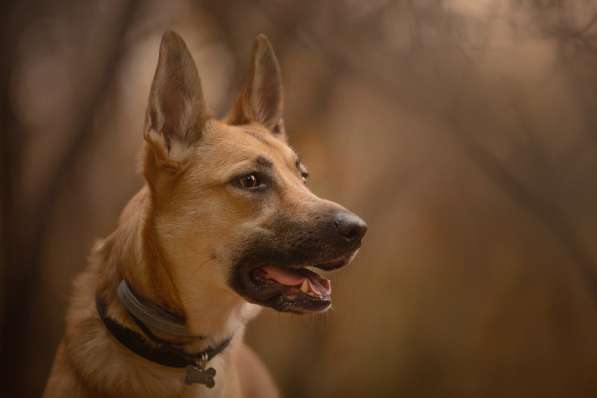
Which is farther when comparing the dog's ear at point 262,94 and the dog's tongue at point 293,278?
the dog's ear at point 262,94

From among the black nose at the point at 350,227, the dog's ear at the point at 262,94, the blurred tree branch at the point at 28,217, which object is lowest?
the blurred tree branch at the point at 28,217

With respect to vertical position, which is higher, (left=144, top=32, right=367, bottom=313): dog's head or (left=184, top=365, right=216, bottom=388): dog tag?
(left=144, top=32, right=367, bottom=313): dog's head

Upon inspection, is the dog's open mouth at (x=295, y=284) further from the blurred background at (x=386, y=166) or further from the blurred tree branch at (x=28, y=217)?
the blurred tree branch at (x=28, y=217)

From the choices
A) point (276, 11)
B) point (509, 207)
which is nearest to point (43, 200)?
point (276, 11)

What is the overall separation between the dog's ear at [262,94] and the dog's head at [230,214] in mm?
307

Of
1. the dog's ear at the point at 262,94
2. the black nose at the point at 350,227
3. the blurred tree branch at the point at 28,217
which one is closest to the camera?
the black nose at the point at 350,227

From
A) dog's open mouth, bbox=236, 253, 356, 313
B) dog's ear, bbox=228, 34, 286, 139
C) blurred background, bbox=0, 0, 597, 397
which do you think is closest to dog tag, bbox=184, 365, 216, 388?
dog's open mouth, bbox=236, 253, 356, 313

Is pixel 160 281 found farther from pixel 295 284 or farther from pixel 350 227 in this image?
pixel 350 227

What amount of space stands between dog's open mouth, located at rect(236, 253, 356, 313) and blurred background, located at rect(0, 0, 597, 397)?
0.94 meters

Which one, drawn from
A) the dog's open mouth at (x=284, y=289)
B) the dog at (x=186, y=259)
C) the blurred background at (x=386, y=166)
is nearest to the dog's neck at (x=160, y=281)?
the dog at (x=186, y=259)

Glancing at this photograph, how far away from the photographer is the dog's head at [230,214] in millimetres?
1943

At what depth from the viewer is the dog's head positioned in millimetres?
1943

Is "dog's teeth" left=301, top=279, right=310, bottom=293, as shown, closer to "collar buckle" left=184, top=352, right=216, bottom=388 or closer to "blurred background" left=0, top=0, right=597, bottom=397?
"collar buckle" left=184, top=352, right=216, bottom=388

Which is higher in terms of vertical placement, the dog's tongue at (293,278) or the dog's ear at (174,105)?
the dog's ear at (174,105)
